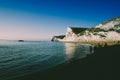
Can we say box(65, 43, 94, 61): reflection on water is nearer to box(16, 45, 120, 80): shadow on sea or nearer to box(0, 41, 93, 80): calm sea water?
box(0, 41, 93, 80): calm sea water

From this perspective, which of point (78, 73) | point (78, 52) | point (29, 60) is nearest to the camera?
point (78, 73)

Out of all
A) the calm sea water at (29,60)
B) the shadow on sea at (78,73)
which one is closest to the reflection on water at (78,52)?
the calm sea water at (29,60)

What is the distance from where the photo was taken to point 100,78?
1434 cm

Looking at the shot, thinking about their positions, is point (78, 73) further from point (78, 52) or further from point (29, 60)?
point (78, 52)

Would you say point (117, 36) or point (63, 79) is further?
point (117, 36)

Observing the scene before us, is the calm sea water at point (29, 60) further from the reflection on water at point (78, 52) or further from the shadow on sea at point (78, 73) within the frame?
the shadow on sea at point (78, 73)

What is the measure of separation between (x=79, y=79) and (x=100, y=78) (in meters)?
2.08

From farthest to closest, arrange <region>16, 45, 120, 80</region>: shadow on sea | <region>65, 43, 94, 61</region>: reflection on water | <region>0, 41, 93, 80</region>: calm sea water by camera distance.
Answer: <region>65, 43, 94, 61</region>: reflection on water < <region>0, 41, 93, 80</region>: calm sea water < <region>16, 45, 120, 80</region>: shadow on sea

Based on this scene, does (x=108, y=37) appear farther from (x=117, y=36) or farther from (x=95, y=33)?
(x=95, y=33)


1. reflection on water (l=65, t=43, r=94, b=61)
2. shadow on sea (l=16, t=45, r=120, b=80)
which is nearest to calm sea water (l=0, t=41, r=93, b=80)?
reflection on water (l=65, t=43, r=94, b=61)

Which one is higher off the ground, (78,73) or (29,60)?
(78,73)

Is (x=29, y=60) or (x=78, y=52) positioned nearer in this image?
(x=29, y=60)

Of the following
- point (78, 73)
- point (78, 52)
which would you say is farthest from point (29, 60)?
point (78, 52)

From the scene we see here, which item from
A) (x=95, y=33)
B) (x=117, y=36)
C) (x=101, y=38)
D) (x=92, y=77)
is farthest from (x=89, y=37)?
(x=92, y=77)
